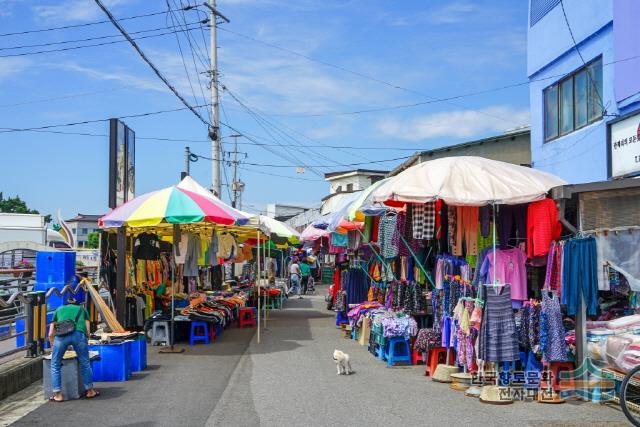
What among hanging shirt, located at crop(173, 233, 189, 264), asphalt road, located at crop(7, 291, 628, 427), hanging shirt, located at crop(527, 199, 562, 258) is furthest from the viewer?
hanging shirt, located at crop(173, 233, 189, 264)

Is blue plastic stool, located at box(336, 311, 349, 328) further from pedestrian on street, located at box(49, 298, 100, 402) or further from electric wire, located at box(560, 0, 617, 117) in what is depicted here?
pedestrian on street, located at box(49, 298, 100, 402)

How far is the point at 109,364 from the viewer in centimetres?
1053

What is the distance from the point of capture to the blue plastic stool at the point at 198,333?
15.1 m

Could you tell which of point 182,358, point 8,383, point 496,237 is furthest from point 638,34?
point 8,383

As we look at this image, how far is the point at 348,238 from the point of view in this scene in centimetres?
1795

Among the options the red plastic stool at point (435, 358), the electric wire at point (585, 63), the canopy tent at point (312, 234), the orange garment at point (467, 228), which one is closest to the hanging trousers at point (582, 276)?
the orange garment at point (467, 228)

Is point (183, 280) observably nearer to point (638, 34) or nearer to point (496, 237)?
point (496, 237)

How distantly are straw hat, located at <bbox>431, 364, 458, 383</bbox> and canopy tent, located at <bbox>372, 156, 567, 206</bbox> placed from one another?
2691 millimetres

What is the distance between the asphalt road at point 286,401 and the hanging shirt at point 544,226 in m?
2.28

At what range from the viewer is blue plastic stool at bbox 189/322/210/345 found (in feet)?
49.6

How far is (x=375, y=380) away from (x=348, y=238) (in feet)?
25.1

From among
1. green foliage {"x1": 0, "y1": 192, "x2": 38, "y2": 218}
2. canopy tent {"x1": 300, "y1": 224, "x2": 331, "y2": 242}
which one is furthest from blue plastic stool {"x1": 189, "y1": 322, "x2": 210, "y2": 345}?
green foliage {"x1": 0, "y1": 192, "x2": 38, "y2": 218}

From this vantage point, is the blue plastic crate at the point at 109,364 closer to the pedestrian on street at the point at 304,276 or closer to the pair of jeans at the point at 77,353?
the pair of jeans at the point at 77,353

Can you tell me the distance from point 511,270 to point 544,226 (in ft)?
2.92
